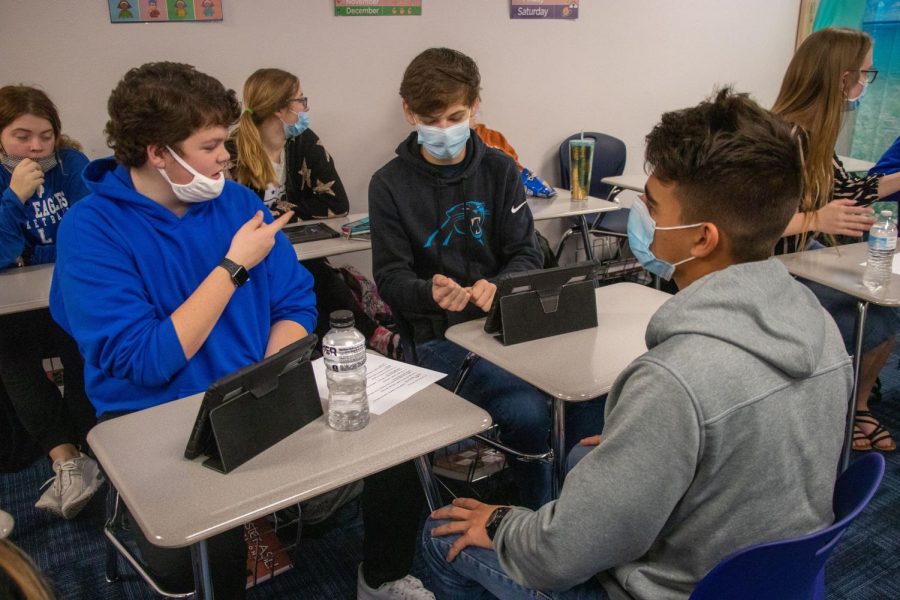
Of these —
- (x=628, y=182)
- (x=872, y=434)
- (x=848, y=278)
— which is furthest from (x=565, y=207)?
(x=872, y=434)

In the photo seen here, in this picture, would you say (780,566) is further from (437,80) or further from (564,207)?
(564,207)

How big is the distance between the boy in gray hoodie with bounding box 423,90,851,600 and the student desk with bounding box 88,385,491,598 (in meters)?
0.26

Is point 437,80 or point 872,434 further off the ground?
point 437,80

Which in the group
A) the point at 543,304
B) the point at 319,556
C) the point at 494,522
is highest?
the point at 543,304

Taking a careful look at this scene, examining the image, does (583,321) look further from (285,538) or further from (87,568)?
(87,568)

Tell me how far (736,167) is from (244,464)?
0.93 metres

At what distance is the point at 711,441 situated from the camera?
914mm

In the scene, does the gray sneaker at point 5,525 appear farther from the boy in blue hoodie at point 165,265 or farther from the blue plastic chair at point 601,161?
the blue plastic chair at point 601,161

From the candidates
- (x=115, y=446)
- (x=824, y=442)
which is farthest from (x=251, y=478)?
(x=824, y=442)

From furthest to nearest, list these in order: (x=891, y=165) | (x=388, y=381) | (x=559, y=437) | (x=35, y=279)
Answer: (x=891, y=165), (x=35, y=279), (x=559, y=437), (x=388, y=381)

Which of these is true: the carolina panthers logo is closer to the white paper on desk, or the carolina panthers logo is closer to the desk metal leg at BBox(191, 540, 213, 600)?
the white paper on desk

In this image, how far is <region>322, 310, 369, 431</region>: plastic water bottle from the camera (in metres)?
1.35

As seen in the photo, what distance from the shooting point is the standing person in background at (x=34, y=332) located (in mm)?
2504

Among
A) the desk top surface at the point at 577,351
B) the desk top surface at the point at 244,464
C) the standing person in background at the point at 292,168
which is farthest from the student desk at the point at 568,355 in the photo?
the standing person in background at the point at 292,168
